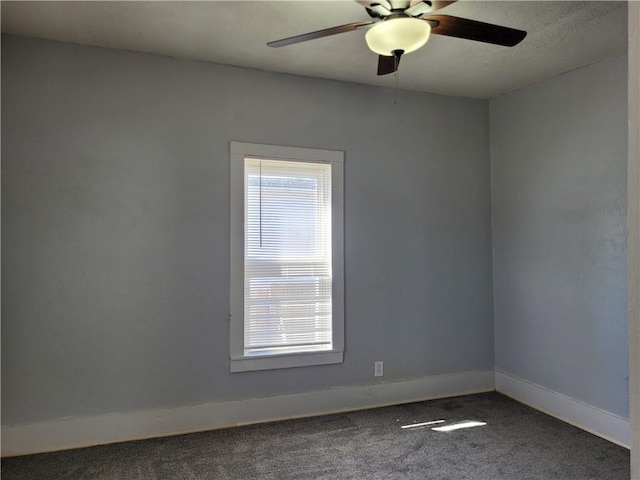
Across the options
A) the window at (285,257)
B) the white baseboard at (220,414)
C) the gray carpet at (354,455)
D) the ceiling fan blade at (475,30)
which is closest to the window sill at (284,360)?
the window at (285,257)

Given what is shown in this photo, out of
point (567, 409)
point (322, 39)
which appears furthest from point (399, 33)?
point (567, 409)

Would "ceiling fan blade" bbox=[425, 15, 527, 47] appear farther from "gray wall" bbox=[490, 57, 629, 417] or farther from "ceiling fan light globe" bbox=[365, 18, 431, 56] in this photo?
"gray wall" bbox=[490, 57, 629, 417]

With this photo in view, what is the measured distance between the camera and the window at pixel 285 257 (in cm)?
348

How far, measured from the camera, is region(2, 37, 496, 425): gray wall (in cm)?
302

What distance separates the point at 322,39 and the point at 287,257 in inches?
62.6

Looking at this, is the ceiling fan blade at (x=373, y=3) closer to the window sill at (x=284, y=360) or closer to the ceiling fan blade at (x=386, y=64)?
the ceiling fan blade at (x=386, y=64)

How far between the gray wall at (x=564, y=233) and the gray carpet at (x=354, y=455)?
50 centimetres

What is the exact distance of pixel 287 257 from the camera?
3.63 meters

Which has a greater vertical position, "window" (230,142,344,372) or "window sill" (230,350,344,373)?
"window" (230,142,344,372)

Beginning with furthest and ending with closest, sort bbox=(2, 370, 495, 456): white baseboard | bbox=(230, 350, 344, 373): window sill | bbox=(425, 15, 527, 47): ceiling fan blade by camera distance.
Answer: bbox=(230, 350, 344, 373): window sill → bbox=(2, 370, 495, 456): white baseboard → bbox=(425, 15, 527, 47): ceiling fan blade

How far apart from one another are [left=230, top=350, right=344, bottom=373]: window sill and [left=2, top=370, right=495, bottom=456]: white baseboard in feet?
0.79

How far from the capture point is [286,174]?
3.65 meters

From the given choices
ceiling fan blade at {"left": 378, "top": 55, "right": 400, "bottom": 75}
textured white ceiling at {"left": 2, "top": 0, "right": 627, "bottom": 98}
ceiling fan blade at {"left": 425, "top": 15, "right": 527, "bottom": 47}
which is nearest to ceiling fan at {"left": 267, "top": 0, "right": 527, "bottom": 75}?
ceiling fan blade at {"left": 425, "top": 15, "right": 527, "bottom": 47}

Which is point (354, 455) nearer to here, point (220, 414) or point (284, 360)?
point (284, 360)
